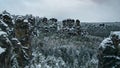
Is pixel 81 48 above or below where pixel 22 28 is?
below

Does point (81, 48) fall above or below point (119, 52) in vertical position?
below

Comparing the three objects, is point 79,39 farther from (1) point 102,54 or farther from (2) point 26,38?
(1) point 102,54

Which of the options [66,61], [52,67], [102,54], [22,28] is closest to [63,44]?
[66,61]

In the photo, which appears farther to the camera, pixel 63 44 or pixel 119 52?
pixel 63 44

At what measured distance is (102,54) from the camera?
4112 centimetres

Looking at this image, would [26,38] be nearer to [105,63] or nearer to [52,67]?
[105,63]

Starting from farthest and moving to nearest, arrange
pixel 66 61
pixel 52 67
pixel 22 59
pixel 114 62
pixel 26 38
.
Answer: pixel 66 61
pixel 52 67
pixel 26 38
pixel 22 59
pixel 114 62

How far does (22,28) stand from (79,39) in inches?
4393

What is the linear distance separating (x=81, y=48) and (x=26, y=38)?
102 metres

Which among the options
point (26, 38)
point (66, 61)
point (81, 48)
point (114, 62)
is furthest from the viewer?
point (81, 48)

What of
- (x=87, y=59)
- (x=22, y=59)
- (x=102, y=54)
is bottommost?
(x=87, y=59)

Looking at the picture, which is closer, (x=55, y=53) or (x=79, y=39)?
(x=55, y=53)

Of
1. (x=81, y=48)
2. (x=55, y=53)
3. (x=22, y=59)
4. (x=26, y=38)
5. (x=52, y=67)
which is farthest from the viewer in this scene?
(x=81, y=48)

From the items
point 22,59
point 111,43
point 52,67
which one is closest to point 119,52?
point 111,43
